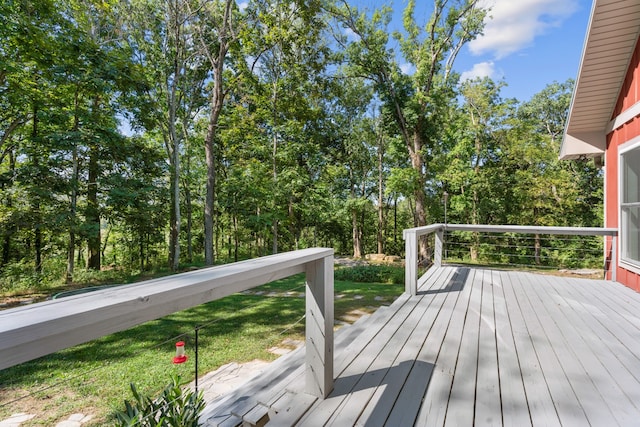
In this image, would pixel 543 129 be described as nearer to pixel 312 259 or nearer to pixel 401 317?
pixel 401 317

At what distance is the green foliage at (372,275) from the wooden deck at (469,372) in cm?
484

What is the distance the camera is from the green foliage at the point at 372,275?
8318mm

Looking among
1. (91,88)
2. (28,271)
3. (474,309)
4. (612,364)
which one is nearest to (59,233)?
(28,271)

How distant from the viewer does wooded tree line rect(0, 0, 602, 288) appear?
7.84 metres

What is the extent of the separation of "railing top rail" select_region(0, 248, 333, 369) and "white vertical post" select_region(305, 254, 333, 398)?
55 centimetres

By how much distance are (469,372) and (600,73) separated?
15.1 feet

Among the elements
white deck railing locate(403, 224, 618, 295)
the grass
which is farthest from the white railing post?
the grass

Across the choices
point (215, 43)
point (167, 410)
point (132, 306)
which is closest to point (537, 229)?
point (167, 410)

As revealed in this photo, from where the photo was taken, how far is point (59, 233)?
7953 mm

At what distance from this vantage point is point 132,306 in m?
0.79

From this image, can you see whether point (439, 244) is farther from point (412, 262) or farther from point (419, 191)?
point (419, 191)

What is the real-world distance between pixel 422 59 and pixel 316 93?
4.16 meters

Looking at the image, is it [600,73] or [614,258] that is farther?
[614,258]

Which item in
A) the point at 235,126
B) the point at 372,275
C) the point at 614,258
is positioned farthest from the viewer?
the point at 235,126
